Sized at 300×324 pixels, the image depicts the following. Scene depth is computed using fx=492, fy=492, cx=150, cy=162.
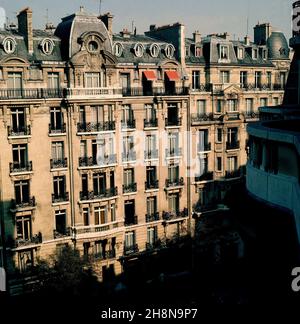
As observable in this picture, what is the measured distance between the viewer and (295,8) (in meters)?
27.8

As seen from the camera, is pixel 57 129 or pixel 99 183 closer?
pixel 57 129

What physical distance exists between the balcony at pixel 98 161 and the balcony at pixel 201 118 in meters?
9.47

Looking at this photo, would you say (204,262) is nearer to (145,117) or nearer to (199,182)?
(199,182)

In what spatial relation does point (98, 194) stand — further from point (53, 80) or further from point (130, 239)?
point (53, 80)

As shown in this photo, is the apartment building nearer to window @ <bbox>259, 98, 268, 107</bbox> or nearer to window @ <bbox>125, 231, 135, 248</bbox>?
window @ <bbox>125, 231, 135, 248</bbox>

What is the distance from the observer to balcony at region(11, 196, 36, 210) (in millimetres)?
39906

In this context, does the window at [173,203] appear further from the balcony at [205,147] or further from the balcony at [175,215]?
the balcony at [205,147]

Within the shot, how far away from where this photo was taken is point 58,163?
136 feet

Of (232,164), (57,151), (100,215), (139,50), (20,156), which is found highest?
(139,50)

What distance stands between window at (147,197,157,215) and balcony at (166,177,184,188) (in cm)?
193

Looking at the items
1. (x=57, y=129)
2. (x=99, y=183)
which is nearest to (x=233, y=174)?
(x=99, y=183)

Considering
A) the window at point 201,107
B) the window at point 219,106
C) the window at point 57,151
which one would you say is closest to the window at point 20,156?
the window at point 57,151

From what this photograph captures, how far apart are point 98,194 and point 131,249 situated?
21.9ft
